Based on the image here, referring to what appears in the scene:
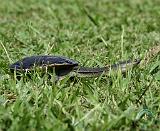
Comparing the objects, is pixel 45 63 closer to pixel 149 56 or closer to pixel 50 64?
pixel 50 64

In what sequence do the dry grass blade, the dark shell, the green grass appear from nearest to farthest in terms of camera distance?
the green grass → the dark shell → the dry grass blade

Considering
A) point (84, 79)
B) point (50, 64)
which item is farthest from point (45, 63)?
point (84, 79)

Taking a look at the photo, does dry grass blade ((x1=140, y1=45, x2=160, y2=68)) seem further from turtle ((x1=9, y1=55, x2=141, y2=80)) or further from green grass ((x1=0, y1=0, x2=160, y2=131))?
turtle ((x1=9, y1=55, x2=141, y2=80))

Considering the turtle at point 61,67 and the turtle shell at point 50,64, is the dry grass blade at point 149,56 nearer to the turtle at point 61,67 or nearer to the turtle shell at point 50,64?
the turtle at point 61,67

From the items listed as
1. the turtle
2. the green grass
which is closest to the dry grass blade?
the green grass

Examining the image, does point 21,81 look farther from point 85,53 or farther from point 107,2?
point 107,2

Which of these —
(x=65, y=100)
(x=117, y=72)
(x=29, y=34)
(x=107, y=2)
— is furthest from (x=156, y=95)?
(x=107, y=2)
